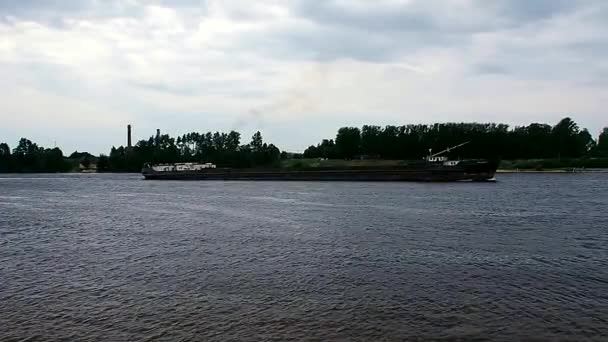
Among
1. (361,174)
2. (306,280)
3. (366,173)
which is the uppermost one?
(366,173)

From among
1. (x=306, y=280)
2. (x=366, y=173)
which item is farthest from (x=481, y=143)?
(x=306, y=280)

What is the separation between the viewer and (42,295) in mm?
17266

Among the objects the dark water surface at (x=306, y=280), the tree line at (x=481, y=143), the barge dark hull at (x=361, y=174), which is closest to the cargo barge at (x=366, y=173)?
the barge dark hull at (x=361, y=174)

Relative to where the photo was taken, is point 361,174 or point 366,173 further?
point 361,174

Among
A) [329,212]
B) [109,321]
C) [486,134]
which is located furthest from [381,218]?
[486,134]

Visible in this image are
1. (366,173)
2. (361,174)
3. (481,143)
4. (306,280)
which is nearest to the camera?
(306,280)

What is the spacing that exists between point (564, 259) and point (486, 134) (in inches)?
6408

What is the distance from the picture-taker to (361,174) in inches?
4550

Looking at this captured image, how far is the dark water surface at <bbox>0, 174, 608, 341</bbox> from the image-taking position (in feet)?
46.0

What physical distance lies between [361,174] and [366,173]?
3.97 feet

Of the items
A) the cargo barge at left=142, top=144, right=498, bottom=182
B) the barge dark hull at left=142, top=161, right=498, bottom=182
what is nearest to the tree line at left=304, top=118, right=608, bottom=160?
the cargo barge at left=142, top=144, right=498, bottom=182

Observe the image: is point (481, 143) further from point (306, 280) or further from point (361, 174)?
point (306, 280)

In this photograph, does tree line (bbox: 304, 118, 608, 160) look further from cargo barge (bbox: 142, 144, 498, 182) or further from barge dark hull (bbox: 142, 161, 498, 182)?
barge dark hull (bbox: 142, 161, 498, 182)

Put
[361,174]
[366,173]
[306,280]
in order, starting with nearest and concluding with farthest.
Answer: [306,280] < [366,173] < [361,174]
